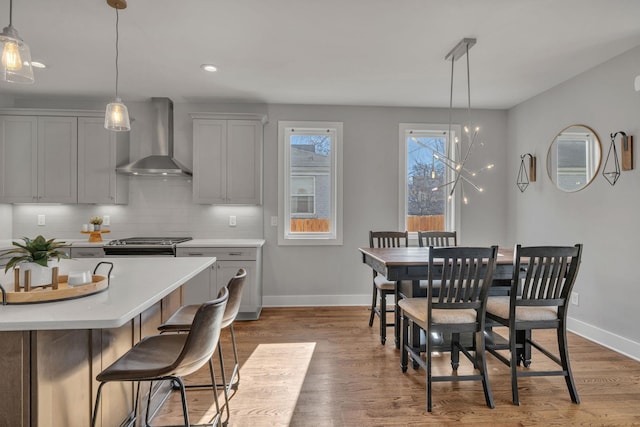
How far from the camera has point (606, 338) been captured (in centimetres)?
315

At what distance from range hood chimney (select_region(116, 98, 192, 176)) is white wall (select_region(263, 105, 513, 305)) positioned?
43.7 inches

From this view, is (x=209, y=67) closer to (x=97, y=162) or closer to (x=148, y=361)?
(x=97, y=162)

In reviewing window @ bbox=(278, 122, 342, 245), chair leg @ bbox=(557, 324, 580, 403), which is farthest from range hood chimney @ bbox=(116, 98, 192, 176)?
chair leg @ bbox=(557, 324, 580, 403)

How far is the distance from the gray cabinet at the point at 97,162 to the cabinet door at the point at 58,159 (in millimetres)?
67

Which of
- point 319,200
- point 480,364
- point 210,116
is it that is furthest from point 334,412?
point 210,116

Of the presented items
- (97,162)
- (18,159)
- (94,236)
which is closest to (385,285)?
(94,236)

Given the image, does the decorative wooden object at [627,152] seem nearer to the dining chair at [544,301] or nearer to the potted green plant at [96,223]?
the dining chair at [544,301]

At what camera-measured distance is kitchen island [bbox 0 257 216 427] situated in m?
1.18

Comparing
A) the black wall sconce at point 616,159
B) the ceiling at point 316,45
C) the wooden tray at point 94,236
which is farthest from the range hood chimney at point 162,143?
the black wall sconce at point 616,159

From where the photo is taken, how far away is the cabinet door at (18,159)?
3.91 m

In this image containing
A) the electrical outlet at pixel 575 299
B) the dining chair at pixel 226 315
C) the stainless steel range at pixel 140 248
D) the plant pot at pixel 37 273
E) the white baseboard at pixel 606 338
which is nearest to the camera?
the plant pot at pixel 37 273

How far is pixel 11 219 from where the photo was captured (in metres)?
4.21

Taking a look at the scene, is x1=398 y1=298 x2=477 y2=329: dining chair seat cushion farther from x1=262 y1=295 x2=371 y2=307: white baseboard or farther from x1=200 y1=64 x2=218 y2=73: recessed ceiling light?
x1=200 y1=64 x2=218 y2=73: recessed ceiling light

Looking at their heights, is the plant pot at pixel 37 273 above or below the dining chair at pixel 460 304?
above
